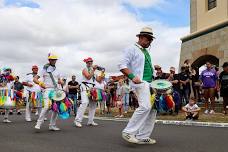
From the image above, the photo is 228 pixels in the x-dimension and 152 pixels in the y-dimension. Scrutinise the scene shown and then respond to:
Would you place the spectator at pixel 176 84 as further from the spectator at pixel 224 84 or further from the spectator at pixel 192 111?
the spectator at pixel 192 111

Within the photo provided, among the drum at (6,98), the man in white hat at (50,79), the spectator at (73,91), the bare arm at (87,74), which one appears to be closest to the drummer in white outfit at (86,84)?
the bare arm at (87,74)

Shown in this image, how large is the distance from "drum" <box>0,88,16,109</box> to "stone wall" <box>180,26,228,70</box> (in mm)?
10806

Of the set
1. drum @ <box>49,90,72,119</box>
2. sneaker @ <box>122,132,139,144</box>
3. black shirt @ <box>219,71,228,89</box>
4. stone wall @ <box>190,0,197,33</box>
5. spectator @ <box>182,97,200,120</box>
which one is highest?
stone wall @ <box>190,0,197,33</box>

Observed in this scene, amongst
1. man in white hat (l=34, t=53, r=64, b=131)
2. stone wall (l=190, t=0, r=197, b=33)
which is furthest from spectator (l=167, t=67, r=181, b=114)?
stone wall (l=190, t=0, r=197, b=33)

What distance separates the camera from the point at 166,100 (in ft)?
24.0

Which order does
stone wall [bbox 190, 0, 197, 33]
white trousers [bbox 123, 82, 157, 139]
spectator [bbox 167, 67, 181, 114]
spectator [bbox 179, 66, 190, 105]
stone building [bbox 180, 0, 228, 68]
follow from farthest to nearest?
stone wall [bbox 190, 0, 197, 33] < stone building [bbox 180, 0, 228, 68] < spectator [bbox 179, 66, 190, 105] < spectator [bbox 167, 67, 181, 114] < white trousers [bbox 123, 82, 157, 139]

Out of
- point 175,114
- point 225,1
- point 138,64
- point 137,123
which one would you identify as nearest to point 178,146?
point 137,123

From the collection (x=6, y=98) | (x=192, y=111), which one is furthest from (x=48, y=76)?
(x=192, y=111)

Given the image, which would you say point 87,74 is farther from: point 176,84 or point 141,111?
point 176,84

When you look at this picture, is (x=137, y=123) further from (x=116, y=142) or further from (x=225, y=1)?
(x=225, y=1)

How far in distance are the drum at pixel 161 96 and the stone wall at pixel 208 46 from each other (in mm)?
12236

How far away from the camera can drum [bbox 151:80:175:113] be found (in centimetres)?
717

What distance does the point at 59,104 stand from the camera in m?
9.59

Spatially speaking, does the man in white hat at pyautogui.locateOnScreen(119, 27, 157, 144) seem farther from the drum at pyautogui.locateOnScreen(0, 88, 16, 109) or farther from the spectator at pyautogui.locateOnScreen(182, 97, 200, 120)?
the drum at pyautogui.locateOnScreen(0, 88, 16, 109)
